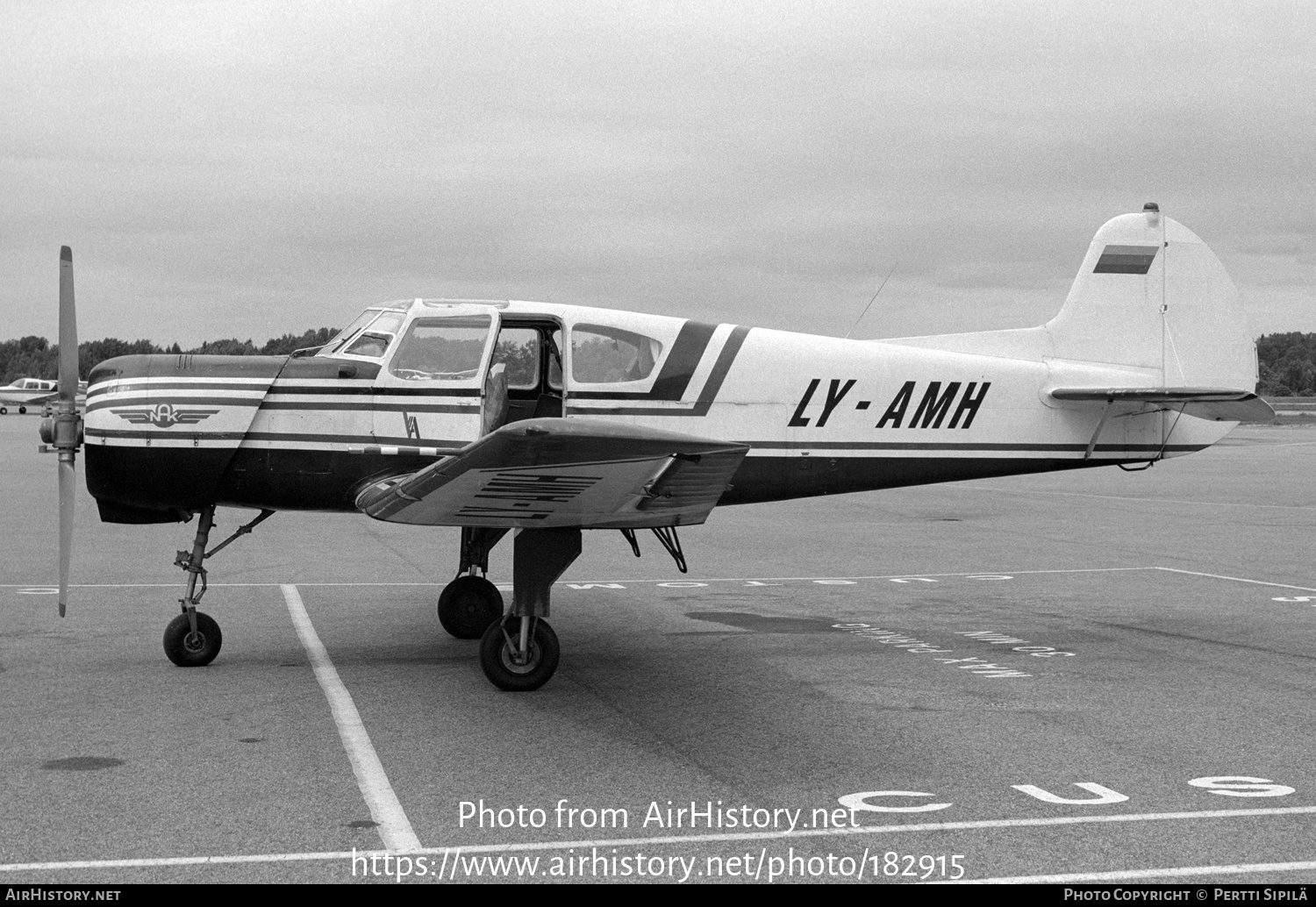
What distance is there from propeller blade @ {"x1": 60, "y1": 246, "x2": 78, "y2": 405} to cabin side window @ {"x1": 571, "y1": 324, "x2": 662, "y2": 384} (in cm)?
333

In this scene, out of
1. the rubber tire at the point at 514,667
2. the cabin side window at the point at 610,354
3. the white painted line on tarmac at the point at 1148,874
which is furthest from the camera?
the cabin side window at the point at 610,354

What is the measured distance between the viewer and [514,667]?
26.3 feet

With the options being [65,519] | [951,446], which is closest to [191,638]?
[65,519]

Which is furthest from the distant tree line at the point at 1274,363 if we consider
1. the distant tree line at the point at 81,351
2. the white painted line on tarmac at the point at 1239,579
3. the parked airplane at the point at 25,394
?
the white painted line on tarmac at the point at 1239,579

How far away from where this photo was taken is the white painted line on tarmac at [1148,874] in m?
4.63

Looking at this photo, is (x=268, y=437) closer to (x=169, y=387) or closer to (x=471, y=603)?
(x=169, y=387)

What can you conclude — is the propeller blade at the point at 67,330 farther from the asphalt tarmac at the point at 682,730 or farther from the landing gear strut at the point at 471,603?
the landing gear strut at the point at 471,603

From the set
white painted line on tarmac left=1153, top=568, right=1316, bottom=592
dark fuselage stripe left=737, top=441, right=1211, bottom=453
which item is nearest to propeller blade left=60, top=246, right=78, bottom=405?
dark fuselage stripe left=737, top=441, right=1211, bottom=453

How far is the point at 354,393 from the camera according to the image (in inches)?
348

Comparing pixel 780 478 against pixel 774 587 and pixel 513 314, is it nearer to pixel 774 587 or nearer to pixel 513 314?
pixel 513 314

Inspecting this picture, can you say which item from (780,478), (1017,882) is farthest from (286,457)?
(1017,882)

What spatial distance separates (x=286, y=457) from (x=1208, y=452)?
44.4 m

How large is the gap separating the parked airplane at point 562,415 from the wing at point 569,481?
0.09 feet

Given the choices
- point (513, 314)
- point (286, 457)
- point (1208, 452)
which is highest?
point (513, 314)
